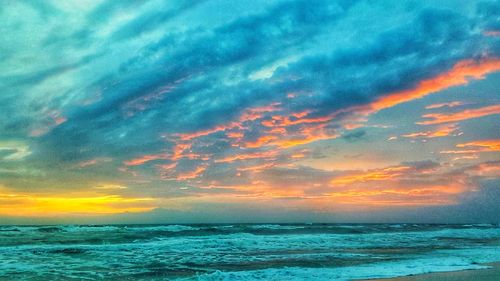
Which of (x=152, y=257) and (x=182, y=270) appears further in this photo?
(x=152, y=257)

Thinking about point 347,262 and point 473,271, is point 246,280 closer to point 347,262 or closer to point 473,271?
point 347,262

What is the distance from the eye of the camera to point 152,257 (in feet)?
65.4

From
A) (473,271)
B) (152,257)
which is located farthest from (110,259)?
(473,271)

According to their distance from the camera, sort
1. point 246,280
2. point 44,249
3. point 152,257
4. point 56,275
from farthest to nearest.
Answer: point 44,249 < point 152,257 < point 56,275 < point 246,280

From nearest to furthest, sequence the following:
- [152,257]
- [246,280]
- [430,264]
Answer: [246,280] → [430,264] → [152,257]

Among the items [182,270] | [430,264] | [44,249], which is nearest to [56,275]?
[182,270]

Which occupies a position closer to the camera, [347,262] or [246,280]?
[246,280]

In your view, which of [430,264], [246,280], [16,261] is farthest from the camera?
[16,261]

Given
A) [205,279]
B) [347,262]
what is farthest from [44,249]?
[347,262]

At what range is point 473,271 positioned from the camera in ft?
50.1

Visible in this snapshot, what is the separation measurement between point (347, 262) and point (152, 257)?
9.14 meters

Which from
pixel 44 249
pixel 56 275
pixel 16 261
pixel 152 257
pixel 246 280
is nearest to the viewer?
pixel 246 280

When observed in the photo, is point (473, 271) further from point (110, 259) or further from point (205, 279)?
point (110, 259)

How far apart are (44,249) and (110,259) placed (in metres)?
7.62
